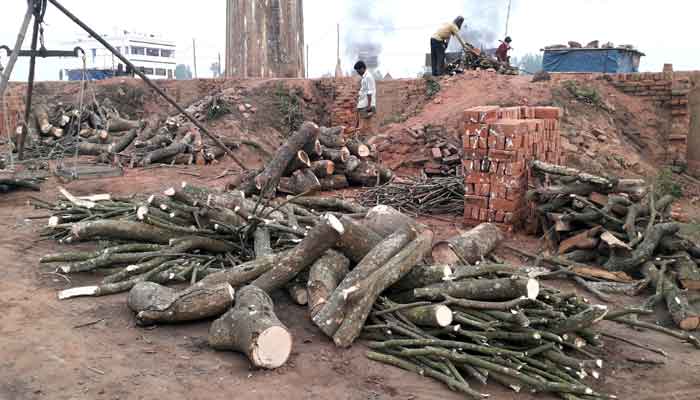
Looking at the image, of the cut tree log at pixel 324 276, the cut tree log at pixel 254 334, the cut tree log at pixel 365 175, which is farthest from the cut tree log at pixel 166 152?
the cut tree log at pixel 254 334

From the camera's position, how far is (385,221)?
5125 millimetres

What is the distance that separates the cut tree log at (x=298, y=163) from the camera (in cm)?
885

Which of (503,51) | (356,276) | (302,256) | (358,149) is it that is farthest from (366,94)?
(356,276)

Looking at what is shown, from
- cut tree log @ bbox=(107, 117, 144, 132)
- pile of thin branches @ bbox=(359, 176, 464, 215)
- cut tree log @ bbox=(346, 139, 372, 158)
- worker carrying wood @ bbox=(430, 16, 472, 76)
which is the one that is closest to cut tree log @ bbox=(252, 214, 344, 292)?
pile of thin branches @ bbox=(359, 176, 464, 215)

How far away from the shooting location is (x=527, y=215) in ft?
24.6

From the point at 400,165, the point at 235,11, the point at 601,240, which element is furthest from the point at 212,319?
the point at 235,11

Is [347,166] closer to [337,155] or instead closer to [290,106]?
[337,155]

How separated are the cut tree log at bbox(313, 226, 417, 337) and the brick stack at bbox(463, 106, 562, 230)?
300cm

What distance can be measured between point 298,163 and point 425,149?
3.10 metres

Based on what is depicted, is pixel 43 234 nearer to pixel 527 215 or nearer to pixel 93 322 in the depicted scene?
pixel 93 322

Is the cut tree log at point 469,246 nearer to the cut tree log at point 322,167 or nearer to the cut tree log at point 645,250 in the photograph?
the cut tree log at point 645,250

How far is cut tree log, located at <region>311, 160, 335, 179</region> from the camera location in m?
9.21

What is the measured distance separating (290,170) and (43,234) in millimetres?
3741

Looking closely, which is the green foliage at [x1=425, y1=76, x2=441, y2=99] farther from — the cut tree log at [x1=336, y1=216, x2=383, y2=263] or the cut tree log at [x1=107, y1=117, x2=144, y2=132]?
the cut tree log at [x1=336, y1=216, x2=383, y2=263]
